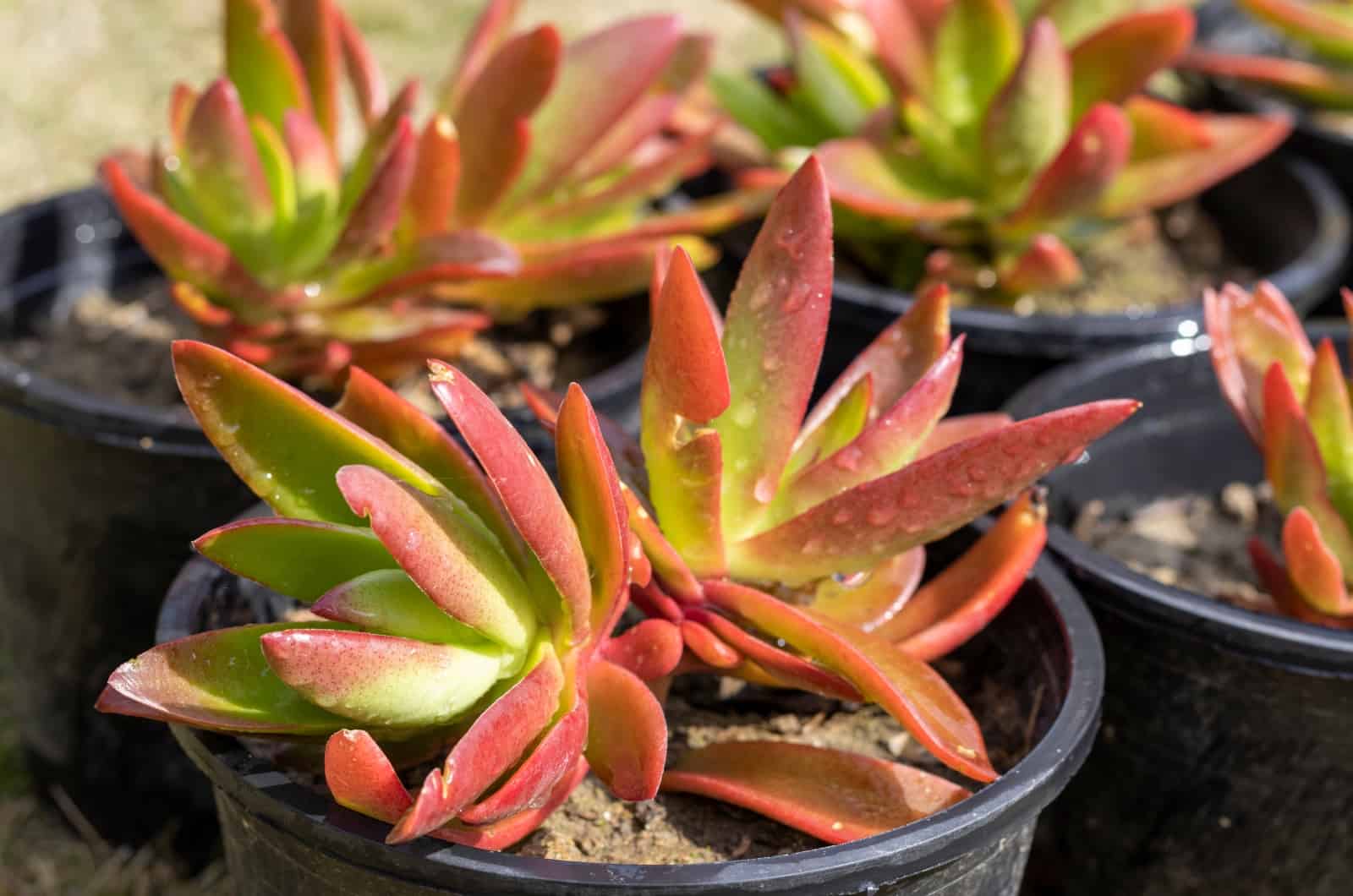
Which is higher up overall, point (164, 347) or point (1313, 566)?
point (164, 347)

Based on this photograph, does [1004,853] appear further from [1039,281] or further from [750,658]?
[1039,281]

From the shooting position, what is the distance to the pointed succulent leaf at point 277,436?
2.77 ft

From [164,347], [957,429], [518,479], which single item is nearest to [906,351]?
[957,429]

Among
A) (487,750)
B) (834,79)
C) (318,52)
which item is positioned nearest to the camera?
(487,750)

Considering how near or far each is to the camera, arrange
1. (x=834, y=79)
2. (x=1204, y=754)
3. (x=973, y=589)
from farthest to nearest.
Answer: (x=834, y=79), (x=1204, y=754), (x=973, y=589)

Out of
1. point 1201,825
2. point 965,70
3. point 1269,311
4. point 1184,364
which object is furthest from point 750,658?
point 965,70

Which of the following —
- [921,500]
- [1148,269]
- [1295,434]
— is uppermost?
[921,500]

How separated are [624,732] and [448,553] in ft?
0.51

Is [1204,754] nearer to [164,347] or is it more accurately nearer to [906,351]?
[906,351]

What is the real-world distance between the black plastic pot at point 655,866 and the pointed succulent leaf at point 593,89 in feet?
1.82

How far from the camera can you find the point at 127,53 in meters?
2.78

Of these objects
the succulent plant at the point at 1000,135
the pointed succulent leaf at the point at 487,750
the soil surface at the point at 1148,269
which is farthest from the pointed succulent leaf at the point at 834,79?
the pointed succulent leaf at the point at 487,750

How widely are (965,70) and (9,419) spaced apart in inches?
37.0

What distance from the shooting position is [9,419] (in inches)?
50.2
